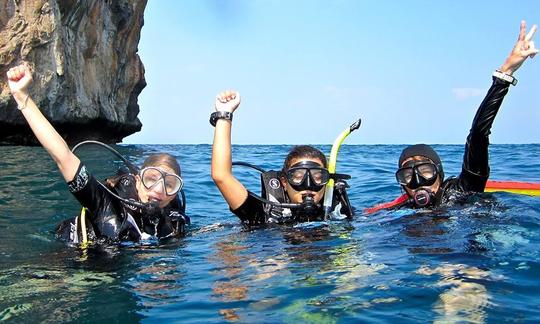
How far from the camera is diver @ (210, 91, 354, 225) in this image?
411cm

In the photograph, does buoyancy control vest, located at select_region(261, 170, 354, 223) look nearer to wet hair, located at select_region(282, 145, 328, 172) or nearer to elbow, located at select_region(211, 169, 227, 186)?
wet hair, located at select_region(282, 145, 328, 172)

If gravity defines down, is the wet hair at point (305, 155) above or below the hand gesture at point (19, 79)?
below

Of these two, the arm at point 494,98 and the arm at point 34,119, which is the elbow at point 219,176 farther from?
the arm at point 494,98

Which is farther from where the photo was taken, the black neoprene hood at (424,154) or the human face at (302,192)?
the black neoprene hood at (424,154)

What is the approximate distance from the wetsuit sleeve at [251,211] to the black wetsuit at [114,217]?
58 cm

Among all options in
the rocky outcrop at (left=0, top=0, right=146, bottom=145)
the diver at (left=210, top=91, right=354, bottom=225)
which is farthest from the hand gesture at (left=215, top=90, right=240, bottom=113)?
the rocky outcrop at (left=0, top=0, right=146, bottom=145)

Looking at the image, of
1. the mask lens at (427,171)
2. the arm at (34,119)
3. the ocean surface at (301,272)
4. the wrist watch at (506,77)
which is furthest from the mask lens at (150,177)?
the wrist watch at (506,77)

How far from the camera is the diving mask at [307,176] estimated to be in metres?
4.46

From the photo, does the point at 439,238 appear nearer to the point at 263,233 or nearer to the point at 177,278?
the point at 263,233

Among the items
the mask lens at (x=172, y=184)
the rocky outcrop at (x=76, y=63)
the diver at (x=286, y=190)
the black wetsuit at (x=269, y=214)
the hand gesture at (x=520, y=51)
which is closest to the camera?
the diver at (x=286, y=190)

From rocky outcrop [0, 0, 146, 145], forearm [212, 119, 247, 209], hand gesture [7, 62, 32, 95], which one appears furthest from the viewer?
rocky outcrop [0, 0, 146, 145]

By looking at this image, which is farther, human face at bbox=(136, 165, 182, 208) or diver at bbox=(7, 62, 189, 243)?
human face at bbox=(136, 165, 182, 208)

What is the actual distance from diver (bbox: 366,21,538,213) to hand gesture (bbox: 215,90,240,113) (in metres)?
1.66

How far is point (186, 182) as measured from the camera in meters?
9.70
